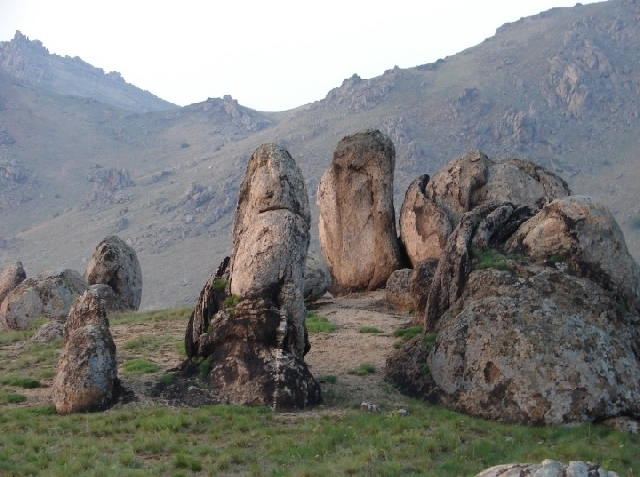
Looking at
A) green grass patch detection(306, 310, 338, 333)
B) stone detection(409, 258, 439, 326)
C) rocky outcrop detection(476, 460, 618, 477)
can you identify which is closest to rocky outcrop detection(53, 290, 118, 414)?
green grass patch detection(306, 310, 338, 333)

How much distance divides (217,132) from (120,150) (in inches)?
797

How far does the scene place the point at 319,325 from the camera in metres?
26.4

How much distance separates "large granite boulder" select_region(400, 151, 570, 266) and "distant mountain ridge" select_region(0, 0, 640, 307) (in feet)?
175

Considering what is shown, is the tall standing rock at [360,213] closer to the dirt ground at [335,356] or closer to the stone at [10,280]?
the dirt ground at [335,356]

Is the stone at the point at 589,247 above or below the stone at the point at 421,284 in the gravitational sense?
above

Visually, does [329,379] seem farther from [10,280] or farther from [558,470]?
[10,280]

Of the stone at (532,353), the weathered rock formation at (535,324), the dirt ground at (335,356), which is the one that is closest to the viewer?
the stone at (532,353)

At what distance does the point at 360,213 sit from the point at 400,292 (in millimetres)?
6479

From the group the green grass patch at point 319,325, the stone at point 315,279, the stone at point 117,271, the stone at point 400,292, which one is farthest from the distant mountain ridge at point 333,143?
the green grass patch at point 319,325

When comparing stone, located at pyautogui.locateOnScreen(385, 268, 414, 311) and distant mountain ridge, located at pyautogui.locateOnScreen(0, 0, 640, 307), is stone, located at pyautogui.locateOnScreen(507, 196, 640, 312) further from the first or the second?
distant mountain ridge, located at pyautogui.locateOnScreen(0, 0, 640, 307)

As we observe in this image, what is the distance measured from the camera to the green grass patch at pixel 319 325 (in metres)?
26.0

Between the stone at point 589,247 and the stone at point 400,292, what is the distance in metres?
10.3

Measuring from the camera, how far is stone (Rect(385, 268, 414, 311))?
29.3m

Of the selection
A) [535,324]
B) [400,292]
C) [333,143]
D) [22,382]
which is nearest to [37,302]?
[22,382]
